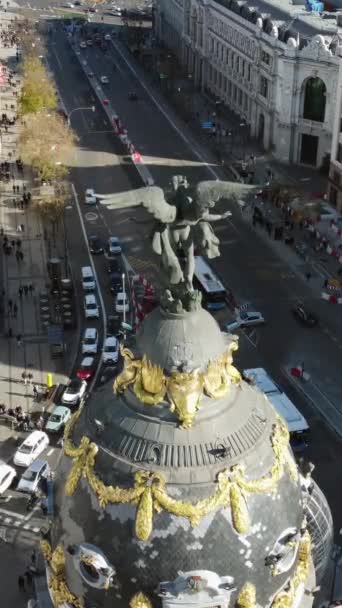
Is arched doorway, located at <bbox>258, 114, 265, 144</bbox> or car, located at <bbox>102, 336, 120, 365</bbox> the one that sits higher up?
arched doorway, located at <bbox>258, 114, 265, 144</bbox>

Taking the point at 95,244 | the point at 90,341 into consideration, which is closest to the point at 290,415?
the point at 90,341

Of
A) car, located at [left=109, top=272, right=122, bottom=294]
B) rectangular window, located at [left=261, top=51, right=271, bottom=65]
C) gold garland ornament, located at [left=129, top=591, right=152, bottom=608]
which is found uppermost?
gold garland ornament, located at [left=129, top=591, right=152, bottom=608]

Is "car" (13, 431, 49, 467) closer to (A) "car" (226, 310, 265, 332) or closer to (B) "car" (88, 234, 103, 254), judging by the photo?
(A) "car" (226, 310, 265, 332)

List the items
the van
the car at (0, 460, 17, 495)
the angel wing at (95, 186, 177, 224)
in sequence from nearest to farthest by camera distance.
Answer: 1. the angel wing at (95, 186, 177, 224)
2. the car at (0, 460, 17, 495)
3. the van

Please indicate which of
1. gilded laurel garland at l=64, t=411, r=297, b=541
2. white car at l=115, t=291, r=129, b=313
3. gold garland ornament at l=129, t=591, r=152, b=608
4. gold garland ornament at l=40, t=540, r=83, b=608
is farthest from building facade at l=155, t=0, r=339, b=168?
gold garland ornament at l=129, t=591, r=152, b=608

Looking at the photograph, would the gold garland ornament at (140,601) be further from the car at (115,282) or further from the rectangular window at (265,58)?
the rectangular window at (265,58)

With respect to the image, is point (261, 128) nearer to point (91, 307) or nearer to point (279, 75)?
point (279, 75)
